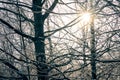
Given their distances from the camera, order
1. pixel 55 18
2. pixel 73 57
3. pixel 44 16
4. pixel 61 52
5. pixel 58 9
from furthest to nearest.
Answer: pixel 55 18, pixel 58 9, pixel 44 16, pixel 61 52, pixel 73 57

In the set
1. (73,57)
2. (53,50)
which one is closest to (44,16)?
(53,50)

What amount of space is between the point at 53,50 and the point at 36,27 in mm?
1095

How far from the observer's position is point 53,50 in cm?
536

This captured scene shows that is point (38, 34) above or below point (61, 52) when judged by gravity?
above

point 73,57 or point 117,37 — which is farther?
point 117,37

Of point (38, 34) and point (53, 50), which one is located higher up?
point (38, 34)

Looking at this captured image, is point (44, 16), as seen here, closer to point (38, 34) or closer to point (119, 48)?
point (38, 34)

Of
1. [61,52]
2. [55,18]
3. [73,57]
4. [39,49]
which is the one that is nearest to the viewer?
[73,57]

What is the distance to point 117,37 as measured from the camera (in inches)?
275

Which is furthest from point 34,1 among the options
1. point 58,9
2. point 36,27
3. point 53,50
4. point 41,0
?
point 53,50

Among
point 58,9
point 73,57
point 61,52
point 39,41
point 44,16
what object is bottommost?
point 73,57

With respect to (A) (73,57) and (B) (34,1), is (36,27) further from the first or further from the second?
(A) (73,57)

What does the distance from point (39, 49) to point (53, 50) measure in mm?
798

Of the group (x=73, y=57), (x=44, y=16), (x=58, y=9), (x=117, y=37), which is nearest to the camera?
(x=73, y=57)
